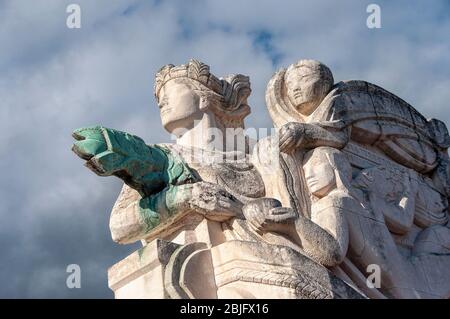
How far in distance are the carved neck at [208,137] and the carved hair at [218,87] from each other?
0.14m

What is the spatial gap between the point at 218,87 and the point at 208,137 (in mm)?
563

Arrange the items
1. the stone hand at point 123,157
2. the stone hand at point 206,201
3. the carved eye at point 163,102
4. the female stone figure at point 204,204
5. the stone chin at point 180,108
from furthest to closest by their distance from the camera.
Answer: the carved eye at point 163,102 < the stone chin at point 180,108 < the stone hand at point 206,201 < the stone hand at point 123,157 < the female stone figure at point 204,204

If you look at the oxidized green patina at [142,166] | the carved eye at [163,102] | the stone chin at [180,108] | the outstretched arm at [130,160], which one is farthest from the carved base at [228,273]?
the carved eye at [163,102]

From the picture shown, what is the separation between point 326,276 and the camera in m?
8.30

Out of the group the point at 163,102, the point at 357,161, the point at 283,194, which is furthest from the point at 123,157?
the point at 357,161

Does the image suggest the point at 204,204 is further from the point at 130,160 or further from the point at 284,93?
the point at 284,93

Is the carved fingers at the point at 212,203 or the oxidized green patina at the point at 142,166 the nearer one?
the oxidized green patina at the point at 142,166

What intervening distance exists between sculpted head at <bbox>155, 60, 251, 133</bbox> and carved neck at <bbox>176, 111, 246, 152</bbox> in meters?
0.06

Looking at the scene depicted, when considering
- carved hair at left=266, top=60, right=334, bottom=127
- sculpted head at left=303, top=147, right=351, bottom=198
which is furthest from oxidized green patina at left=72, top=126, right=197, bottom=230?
carved hair at left=266, top=60, right=334, bottom=127

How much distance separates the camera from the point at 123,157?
8727 mm

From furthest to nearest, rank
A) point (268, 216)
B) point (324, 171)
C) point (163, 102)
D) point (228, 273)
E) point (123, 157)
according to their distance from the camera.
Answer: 1. point (163, 102)
2. point (324, 171)
3. point (123, 157)
4. point (268, 216)
5. point (228, 273)

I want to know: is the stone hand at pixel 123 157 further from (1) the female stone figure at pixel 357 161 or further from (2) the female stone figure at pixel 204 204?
(1) the female stone figure at pixel 357 161

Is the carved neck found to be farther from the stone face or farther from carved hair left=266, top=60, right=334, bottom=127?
carved hair left=266, top=60, right=334, bottom=127

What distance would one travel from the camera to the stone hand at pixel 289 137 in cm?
931
